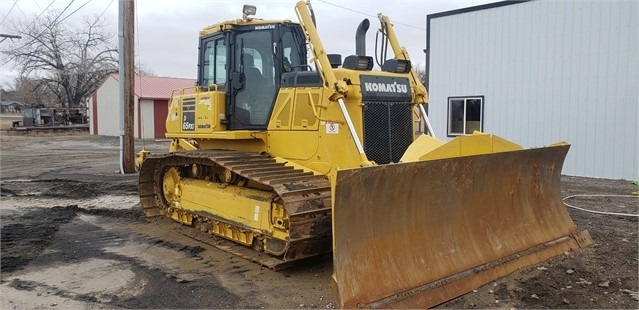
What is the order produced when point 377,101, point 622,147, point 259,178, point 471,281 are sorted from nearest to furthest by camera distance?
point 471,281
point 259,178
point 377,101
point 622,147

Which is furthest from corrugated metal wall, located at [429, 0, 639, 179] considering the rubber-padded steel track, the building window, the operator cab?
the rubber-padded steel track

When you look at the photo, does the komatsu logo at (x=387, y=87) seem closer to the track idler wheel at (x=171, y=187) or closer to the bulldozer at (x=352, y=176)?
the bulldozer at (x=352, y=176)

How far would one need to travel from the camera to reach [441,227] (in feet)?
17.2

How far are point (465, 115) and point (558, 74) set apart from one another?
271cm

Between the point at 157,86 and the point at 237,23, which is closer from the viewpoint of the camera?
the point at 237,23

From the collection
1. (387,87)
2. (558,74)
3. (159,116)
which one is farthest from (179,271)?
(159,116)

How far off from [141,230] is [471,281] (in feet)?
16.3

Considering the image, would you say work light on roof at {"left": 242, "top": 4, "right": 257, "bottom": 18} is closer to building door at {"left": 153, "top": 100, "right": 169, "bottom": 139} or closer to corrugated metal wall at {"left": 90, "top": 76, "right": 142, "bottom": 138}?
building door at {"left": 153, "top": 100, "right": 169, "bottom": 139}

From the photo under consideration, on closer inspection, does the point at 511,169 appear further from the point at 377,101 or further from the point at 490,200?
the point at 377,101

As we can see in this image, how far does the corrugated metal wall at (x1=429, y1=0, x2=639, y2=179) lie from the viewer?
11.5 m

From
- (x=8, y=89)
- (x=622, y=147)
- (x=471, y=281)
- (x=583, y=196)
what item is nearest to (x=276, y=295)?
(x=471, y=281)

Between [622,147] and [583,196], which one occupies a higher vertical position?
[622,147]

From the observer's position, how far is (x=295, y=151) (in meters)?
6.36

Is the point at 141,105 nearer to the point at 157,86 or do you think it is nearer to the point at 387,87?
Result: the point at 157,86
